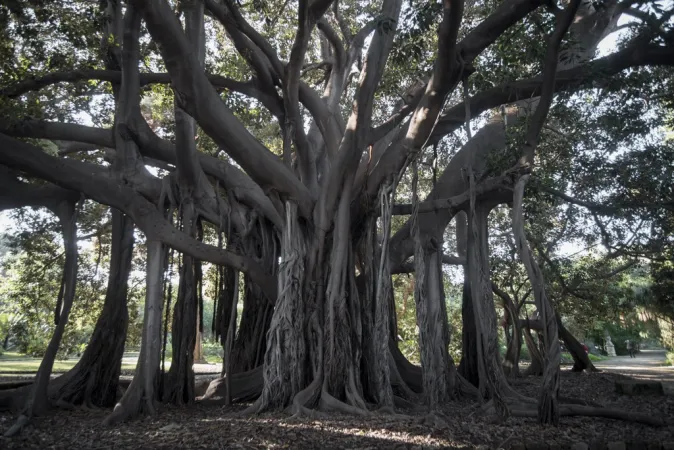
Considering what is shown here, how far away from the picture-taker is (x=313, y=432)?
377 centimetres

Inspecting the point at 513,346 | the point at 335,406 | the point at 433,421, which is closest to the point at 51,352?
the point at 335,406

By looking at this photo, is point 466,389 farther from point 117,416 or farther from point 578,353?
point 578,353

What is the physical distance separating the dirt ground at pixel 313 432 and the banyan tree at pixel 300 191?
0.73 feet

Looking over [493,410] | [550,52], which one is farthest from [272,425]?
[550,52]

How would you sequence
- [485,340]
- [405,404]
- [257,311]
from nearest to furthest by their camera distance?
1. [485,340]
2. [405,404]
3. [257,311]

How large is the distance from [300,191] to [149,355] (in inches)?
93.1

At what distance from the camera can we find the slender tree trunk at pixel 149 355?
15.8 feet

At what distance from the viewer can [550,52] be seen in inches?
177

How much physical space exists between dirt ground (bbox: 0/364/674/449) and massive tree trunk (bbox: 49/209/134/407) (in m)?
0.89

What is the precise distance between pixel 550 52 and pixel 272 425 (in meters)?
3.96

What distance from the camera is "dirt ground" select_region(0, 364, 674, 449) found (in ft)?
11.4

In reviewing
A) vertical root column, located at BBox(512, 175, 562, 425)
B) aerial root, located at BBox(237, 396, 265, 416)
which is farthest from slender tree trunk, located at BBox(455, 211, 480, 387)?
aerial root, located at BBox(237, 396, 265, 416)

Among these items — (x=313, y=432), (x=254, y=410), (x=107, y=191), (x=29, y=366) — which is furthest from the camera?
(x=29, y=366)

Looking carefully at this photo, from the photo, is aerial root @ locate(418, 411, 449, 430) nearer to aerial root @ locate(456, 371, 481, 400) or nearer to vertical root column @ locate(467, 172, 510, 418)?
vertical root column @ locate(467, 172, 510, 418)
